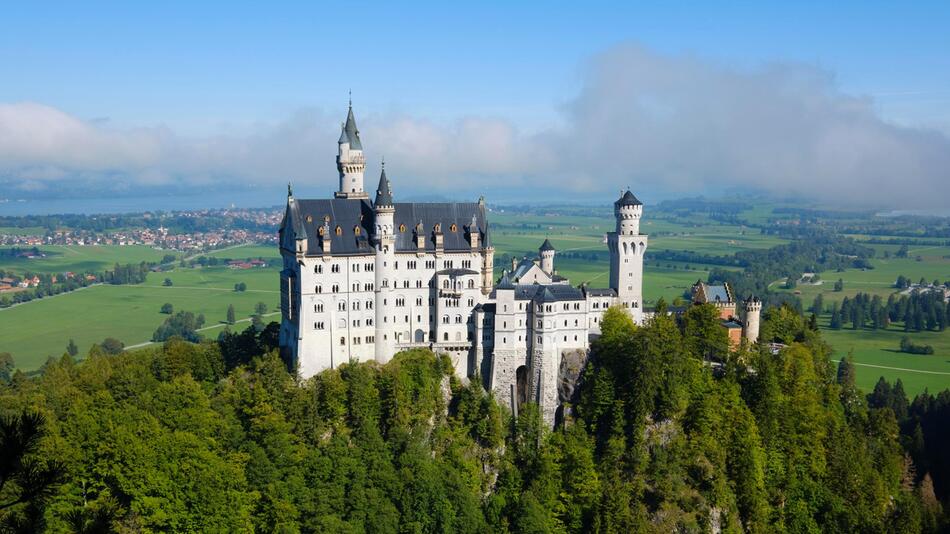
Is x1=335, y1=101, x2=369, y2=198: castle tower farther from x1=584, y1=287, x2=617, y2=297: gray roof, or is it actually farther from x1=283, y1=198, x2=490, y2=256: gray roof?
x1=584, y1=287, x2=617, y2=297: gray roof

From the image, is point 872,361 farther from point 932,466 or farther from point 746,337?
point 746,337

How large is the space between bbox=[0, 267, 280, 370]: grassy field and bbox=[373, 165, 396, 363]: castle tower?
7621 centimetres

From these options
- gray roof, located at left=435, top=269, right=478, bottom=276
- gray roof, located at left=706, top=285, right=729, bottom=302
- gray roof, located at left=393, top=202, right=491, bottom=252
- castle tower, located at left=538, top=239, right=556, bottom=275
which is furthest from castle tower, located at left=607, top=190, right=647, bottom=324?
gray roof, located at left=435, top=269, right=478, bottom=276

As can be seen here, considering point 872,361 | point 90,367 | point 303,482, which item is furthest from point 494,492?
point 872,361

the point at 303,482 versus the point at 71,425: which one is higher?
the point at 71,425

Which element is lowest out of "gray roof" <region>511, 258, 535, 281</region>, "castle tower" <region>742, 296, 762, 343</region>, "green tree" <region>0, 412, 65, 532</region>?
"castle tower" <region>742, 296, 762, 343</region>

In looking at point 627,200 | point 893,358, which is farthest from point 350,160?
point 893,358

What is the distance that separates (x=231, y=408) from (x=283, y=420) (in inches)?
174

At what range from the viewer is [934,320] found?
16350cm

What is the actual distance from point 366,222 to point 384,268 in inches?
172

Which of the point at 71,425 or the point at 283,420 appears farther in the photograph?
the point at 283,420

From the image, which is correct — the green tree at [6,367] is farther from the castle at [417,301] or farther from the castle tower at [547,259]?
the castle tower at [547,259]

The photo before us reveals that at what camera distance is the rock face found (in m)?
71.1

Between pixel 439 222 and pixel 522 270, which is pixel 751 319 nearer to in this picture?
pixel 522 270
